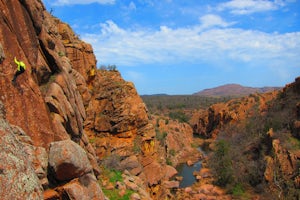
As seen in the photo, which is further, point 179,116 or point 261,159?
point 179,116

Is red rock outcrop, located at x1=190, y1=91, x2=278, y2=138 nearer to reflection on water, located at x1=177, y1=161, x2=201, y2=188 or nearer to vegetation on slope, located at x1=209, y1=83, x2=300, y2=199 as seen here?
vegetation on slope, located at x1=209, y1=83, x2=300, y2=199

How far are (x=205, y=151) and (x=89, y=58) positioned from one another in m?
43.7

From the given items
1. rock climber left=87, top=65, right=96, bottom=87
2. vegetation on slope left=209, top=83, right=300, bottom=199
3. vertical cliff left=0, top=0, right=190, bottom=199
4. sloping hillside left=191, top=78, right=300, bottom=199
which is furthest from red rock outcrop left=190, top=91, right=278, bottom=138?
vertical cliff left=0, top=0, right=190, bottom=199

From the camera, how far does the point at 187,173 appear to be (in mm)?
44188

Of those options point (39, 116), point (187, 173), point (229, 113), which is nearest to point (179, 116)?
point (229, 113)

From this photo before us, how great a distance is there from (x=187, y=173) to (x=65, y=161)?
39372 mm

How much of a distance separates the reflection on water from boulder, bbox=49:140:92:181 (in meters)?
32.5

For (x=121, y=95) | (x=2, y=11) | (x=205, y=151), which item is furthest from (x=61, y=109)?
(x=205, y=151)

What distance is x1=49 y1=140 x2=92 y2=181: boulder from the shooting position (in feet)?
22.0

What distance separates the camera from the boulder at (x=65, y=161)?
22.0ft

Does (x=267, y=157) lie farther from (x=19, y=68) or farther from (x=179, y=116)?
(x=179, y=116)

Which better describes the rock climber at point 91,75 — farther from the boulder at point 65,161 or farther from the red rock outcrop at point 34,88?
the boulder at point 65,161

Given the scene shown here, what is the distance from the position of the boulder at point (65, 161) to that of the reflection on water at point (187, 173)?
32.5 meters

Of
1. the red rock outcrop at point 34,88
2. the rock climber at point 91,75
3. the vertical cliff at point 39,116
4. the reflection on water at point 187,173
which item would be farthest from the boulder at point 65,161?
the reflection on water at point 187,173
